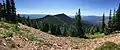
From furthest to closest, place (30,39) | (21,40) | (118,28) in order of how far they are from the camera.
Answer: (118,28) < (30,39) < (21,40)

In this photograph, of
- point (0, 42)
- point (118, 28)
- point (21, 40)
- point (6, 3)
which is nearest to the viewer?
point (0, 42)

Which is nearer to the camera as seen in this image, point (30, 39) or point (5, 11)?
point (30, 39)

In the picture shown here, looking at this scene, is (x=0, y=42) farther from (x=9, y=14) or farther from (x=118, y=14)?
(x=9, y=14)

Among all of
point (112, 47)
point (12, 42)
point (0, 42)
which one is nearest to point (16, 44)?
point (12, 42)

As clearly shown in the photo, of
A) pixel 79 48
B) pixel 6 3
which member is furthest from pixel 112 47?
pixel 6 3

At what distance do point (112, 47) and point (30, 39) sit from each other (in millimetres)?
8403

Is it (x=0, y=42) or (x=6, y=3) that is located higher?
(x=6, y=3)

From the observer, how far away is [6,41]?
19.2 m

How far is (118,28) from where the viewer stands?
72938 mm

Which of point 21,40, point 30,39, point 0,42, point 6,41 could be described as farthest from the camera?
point 30,39

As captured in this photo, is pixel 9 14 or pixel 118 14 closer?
pixel 118 14

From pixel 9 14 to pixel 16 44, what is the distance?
76.7 m

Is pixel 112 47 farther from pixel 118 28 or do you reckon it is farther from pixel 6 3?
pixel 6 3

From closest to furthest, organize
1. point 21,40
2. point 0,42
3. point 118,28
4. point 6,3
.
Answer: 1. point 0,42
2. point 21,40
3. point 118,28
4. point 6,3
